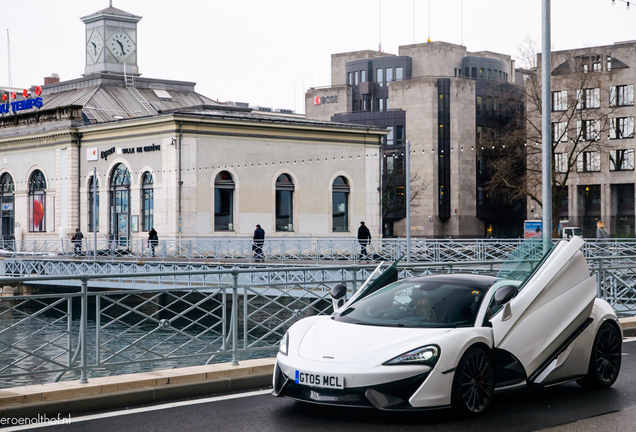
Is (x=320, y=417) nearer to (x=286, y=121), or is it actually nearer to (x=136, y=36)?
(x=286, y=121)

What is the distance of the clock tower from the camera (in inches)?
2398

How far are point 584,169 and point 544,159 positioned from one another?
60.6m

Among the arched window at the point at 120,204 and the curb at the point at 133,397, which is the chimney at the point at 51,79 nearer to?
the arched window at the point at 120,204

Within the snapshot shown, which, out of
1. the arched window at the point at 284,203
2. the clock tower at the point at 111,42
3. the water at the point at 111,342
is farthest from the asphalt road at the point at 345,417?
the clock tower at the point at 111,42

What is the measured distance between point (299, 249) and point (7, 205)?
2526 cm

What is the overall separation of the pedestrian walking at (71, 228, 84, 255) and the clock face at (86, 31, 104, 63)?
61.7ft

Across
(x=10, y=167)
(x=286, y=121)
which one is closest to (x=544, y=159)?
(x=286, y=121)

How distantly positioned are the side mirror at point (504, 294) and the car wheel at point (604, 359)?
1.65 meters

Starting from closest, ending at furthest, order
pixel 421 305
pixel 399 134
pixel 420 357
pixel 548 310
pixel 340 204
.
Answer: pixel 420 357 → pixel 421 305 → pixel 548 310 → pixel 340 204 → pixel 399 134

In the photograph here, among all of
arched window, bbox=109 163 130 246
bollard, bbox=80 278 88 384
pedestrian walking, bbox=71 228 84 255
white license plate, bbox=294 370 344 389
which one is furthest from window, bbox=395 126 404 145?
white license plate, bbox=294 370 344 389

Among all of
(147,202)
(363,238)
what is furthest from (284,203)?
(363,238)

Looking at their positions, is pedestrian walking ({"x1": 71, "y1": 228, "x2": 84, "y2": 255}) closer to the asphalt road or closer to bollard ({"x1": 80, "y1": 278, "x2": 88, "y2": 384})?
bollard ({"x1": 80, "y1": 278, "x2": 88, "y2": 384})

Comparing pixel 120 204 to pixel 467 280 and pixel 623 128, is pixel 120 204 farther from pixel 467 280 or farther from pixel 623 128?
pixel 623 128

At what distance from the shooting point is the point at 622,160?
2859 inches
